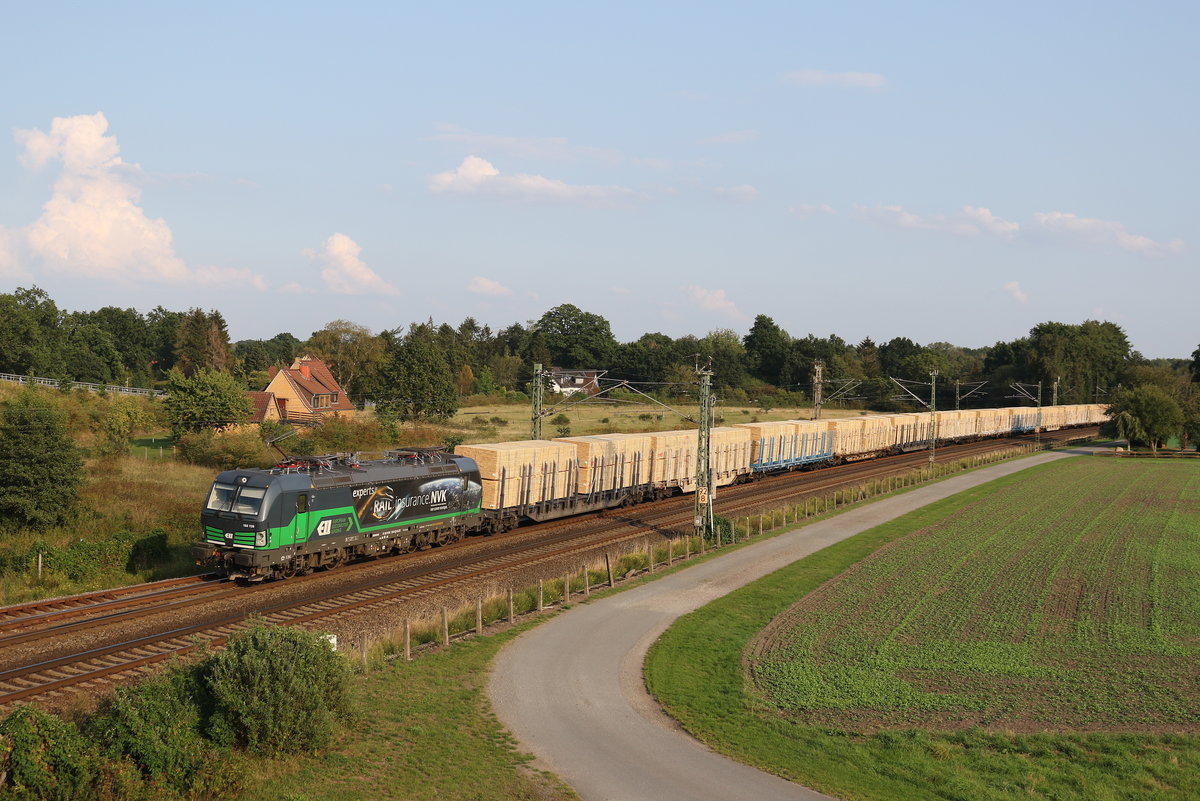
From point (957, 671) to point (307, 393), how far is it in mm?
77392

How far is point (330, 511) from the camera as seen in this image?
29047 millimetres

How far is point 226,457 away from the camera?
5409 cm

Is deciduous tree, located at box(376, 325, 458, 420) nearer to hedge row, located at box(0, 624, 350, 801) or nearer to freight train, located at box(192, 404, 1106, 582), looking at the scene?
freight train, located at box(192, 404, 1106, 582)

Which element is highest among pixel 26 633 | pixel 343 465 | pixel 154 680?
pixel 343 465

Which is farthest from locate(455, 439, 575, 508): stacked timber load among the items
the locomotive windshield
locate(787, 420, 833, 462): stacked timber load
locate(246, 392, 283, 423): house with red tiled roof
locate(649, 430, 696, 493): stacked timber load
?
locate(246, 392, 283, 423): house with red tiled roof

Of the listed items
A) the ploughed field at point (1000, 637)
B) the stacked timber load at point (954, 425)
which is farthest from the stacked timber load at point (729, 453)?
the stacked timber load at point (954, 425)

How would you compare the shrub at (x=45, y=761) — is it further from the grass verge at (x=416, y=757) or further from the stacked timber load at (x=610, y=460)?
the stacked timber load at (x=610, y=460)

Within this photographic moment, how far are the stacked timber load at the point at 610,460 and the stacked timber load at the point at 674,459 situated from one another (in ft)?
2.39

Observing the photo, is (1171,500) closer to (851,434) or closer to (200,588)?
(851,434)

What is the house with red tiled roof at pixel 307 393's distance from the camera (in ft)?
261

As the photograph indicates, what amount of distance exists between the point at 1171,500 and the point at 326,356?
10414 cm

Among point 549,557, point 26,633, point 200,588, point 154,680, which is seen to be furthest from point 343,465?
point 154,680

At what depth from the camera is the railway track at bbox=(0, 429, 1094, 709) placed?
789 inches

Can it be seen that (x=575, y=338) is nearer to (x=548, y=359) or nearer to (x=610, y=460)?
(x=548, y=359)
